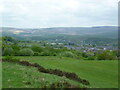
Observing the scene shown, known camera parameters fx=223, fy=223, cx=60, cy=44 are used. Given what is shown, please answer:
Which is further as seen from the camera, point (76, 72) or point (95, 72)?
point (95, 72)

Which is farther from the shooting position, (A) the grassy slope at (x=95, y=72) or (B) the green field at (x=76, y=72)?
(A) the grassy slope at (x=95, y=72)

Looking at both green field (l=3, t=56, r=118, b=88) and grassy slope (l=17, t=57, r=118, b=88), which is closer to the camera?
green field (l=3, t=56, r=118, b=88)


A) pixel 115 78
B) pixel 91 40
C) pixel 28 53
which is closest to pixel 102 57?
pixel 28 53

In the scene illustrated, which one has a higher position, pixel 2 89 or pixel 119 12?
pixel 119 12

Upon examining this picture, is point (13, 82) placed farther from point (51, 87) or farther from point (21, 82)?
point (51, 87)

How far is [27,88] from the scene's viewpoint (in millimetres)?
9094

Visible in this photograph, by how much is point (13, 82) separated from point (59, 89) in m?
2.62

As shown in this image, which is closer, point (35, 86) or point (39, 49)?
point (35, 86)

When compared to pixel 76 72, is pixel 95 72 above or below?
below

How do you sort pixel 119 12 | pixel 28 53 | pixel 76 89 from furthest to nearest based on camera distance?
pixel 28 53
pixel 119 12
pixel 76 89

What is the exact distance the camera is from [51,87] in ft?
29.2

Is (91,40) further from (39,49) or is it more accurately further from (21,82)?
(21,82)

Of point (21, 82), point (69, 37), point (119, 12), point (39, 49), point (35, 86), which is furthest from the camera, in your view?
point (69, 37)

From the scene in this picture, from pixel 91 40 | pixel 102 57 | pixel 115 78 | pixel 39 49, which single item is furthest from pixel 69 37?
pixel 115 78
